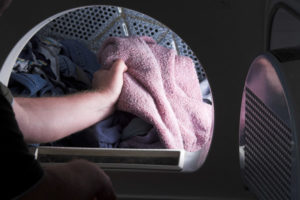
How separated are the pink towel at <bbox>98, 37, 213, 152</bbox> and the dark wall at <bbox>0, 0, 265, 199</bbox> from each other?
17cm

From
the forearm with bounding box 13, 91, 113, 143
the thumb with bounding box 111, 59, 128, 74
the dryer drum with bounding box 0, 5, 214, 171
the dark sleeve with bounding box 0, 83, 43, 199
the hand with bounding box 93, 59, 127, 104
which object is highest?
the dark sleeve with bounding box 0, 83, 43, 199

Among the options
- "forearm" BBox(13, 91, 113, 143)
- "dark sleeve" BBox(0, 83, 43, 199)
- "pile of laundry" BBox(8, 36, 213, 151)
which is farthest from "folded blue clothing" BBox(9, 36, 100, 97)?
"dark sleeve" BBox(0, 83, 43, 199)

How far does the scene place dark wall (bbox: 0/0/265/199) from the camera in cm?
80

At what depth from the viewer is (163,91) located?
1.13 metres

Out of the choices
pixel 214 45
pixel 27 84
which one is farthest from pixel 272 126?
pixel 27 84

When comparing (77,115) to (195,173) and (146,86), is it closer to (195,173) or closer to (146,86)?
(146,86)

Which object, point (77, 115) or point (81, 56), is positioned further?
point (81, 56)

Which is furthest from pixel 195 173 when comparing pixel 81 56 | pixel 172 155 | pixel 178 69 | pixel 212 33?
pixel 81 56

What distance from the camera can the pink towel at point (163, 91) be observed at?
3.55 feet

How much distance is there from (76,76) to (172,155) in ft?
1.40

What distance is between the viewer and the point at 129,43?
1.18 m

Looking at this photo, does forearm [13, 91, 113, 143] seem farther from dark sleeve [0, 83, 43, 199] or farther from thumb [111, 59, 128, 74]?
dark sleeve [0, 83, 43, 199]

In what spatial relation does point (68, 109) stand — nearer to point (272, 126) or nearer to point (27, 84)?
point (27, 84)

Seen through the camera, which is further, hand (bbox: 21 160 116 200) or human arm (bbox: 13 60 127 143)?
human arm (bbox: 13 60 127 143)
